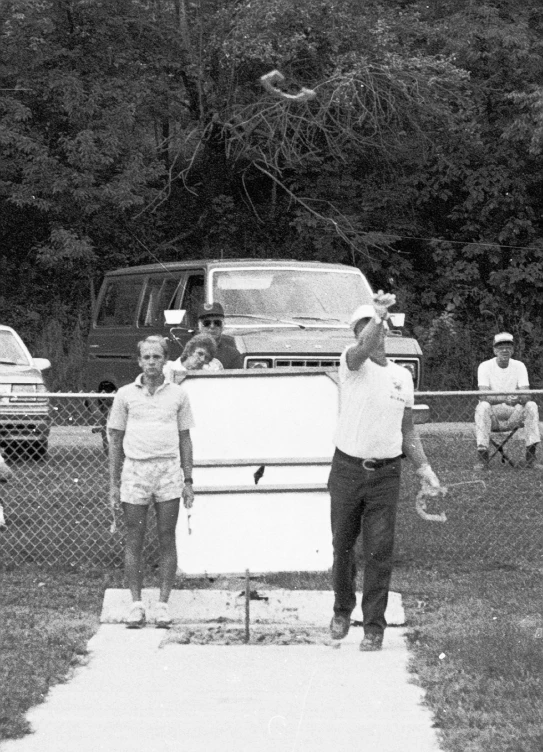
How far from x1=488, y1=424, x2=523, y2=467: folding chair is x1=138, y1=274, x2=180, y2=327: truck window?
3.37 m

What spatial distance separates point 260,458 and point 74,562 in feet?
6.19

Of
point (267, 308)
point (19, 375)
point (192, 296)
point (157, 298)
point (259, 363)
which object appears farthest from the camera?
point (19, 375)

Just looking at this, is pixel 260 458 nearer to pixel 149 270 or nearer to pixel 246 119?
pixel 149 270

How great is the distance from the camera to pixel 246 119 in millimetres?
21812

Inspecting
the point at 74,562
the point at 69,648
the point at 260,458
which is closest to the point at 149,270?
the point at 74,562

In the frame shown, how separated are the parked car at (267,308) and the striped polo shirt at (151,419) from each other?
4.02 meters

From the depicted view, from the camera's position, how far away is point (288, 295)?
40.6ft

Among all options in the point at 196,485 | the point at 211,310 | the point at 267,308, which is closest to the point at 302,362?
the point at 211,310

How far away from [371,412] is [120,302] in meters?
8.48

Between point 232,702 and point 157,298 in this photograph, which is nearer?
point 232,702

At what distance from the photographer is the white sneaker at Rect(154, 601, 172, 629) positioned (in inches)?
268

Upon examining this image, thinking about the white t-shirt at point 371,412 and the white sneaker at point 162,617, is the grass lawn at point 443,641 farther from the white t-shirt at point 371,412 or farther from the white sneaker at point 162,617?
the white t-shirt at point 371,412

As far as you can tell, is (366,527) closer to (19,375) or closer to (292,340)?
(292,340)

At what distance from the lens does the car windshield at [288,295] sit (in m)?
12.1
